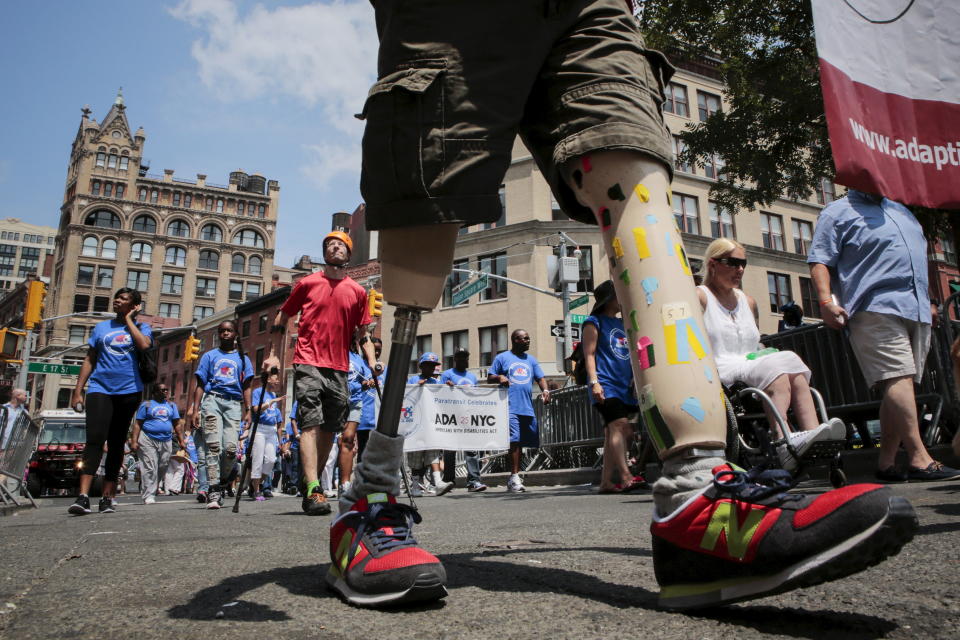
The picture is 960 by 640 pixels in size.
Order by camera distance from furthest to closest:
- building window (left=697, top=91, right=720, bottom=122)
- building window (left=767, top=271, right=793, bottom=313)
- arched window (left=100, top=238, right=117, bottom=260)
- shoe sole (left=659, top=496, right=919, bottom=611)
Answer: arched window (left=100, top=238, right=117, bottom=260), building window (left=697, top=91, right=720, bottom=122), building window (left=767, top=271, right=793, bottom=313), shoe sole (left=659, top=496, right=919, bottom=611)

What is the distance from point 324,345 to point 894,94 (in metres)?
4.27

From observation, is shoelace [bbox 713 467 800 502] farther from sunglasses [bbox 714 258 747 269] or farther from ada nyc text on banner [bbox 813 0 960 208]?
sunglasses [bbox 714 258 747 269]

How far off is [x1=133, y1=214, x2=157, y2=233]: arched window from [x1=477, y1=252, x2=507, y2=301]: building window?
195ft

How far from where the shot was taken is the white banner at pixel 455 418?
10.6m

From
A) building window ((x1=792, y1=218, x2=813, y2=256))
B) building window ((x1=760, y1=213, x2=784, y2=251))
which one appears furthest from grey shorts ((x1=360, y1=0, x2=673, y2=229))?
building window ((x1=792, y1=218, x2=813, y2=256))

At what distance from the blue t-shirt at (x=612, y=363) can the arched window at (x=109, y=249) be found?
85624mm

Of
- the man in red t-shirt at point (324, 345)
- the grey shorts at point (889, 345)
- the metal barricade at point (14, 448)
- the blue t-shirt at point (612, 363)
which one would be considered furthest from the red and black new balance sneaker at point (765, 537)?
the metal barricade at point (14, 448)

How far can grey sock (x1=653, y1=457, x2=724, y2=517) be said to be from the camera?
1257 mm

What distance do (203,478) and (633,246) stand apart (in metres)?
9.72

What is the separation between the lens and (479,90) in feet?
5.28

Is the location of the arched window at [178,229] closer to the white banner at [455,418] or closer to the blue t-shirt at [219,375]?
the white banner at [455,418]

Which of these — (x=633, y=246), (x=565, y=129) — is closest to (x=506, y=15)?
(x=565, y=129)

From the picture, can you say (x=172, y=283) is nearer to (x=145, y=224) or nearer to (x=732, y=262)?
(x=145, y=224)

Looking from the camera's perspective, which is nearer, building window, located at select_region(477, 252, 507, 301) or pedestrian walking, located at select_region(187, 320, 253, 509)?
pedestrian walking, located at select_region(187, 320, 253, 509)
